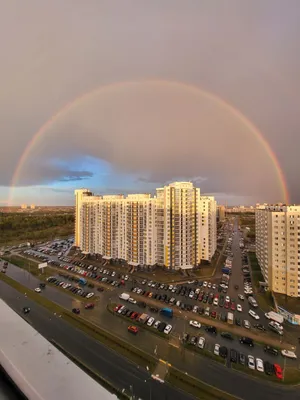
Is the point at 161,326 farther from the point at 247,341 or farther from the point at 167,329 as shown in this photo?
the point at 247,341

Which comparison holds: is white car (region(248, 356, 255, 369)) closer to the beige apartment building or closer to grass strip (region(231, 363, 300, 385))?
grass strip (region(231, 363, 300, 385))

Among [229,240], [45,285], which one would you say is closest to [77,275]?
[45,285]

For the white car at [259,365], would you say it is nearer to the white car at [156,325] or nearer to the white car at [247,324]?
the white car at [247,324]

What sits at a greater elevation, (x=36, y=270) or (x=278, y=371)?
(x=36, y=270)

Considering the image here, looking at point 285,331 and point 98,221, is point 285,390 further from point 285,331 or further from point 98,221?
point 98,221

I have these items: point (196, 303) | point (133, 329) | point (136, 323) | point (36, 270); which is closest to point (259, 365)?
point (196, 303)
